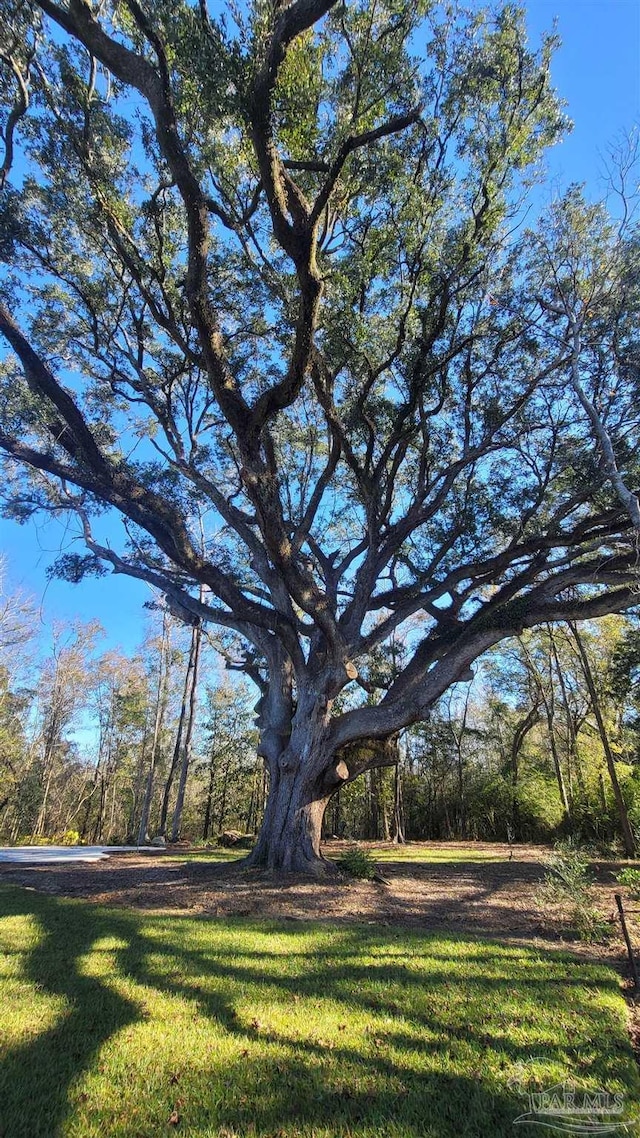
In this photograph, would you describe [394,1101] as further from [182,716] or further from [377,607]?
[182,716]

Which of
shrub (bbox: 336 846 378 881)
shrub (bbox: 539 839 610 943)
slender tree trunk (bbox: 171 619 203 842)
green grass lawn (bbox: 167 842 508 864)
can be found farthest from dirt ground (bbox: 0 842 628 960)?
slender tree trunk (bbox: 171 619 203 842)

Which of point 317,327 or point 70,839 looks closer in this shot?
point 317,327

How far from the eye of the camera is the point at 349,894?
7496 millimetres

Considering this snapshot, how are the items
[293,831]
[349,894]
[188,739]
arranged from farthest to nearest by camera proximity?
1. [188,739]
2. [293,831]
3. [349,894]

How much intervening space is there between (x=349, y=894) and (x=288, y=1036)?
4853 mm

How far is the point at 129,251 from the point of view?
343 inches

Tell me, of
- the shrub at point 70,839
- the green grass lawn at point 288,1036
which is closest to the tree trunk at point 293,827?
the green grass lawn at point 288,1036

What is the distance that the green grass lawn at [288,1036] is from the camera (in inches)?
94.0

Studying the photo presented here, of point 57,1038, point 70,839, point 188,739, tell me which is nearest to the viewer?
point 57,1038

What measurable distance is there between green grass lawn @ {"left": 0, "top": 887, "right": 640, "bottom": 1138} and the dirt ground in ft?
4.13

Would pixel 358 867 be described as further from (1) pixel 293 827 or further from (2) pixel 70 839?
(2) pixel 70 839

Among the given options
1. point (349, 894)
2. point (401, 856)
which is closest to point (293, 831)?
point (349, 894)

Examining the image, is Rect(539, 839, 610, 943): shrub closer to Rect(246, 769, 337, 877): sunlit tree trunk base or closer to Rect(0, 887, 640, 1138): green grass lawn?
Rect(0, 887, 640, 1138): green grass lawn

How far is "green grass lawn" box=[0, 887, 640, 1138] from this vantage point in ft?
7.84
